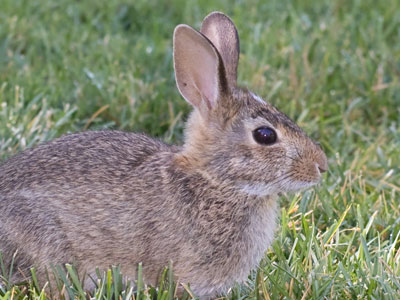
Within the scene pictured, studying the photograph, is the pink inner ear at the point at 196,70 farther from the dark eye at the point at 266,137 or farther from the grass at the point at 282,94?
the grass at the point at 282,94

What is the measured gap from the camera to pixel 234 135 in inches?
161

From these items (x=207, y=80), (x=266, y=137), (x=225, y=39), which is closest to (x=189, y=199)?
(x=266, y=137)

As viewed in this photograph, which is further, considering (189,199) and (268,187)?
(189,199)

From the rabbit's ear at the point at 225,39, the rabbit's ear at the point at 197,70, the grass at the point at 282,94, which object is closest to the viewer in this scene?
the rabbit's ear at the point at 197,70

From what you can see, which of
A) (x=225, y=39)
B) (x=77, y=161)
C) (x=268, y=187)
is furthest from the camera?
(x=225, y=39)

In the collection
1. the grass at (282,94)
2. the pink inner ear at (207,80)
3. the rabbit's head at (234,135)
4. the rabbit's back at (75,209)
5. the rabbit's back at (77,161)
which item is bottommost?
the grass at (282,94)

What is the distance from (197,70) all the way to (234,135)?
1.20ft

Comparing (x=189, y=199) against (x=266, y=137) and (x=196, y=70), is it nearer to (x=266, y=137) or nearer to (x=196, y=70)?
(x=266, y=137)

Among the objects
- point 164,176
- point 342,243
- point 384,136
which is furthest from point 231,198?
point 384,136

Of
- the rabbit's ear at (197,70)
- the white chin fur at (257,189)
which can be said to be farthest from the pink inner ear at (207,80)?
the white chin fur at (257,189)

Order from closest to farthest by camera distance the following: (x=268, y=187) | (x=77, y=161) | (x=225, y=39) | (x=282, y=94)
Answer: (x=268, y=187)
(x=77, y=161)
(x=225, y=39)
(x=282, y=94)

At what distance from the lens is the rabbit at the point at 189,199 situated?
4.01m

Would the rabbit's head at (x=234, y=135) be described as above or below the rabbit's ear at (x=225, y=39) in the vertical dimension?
below

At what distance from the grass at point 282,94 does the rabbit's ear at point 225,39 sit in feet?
2.82
